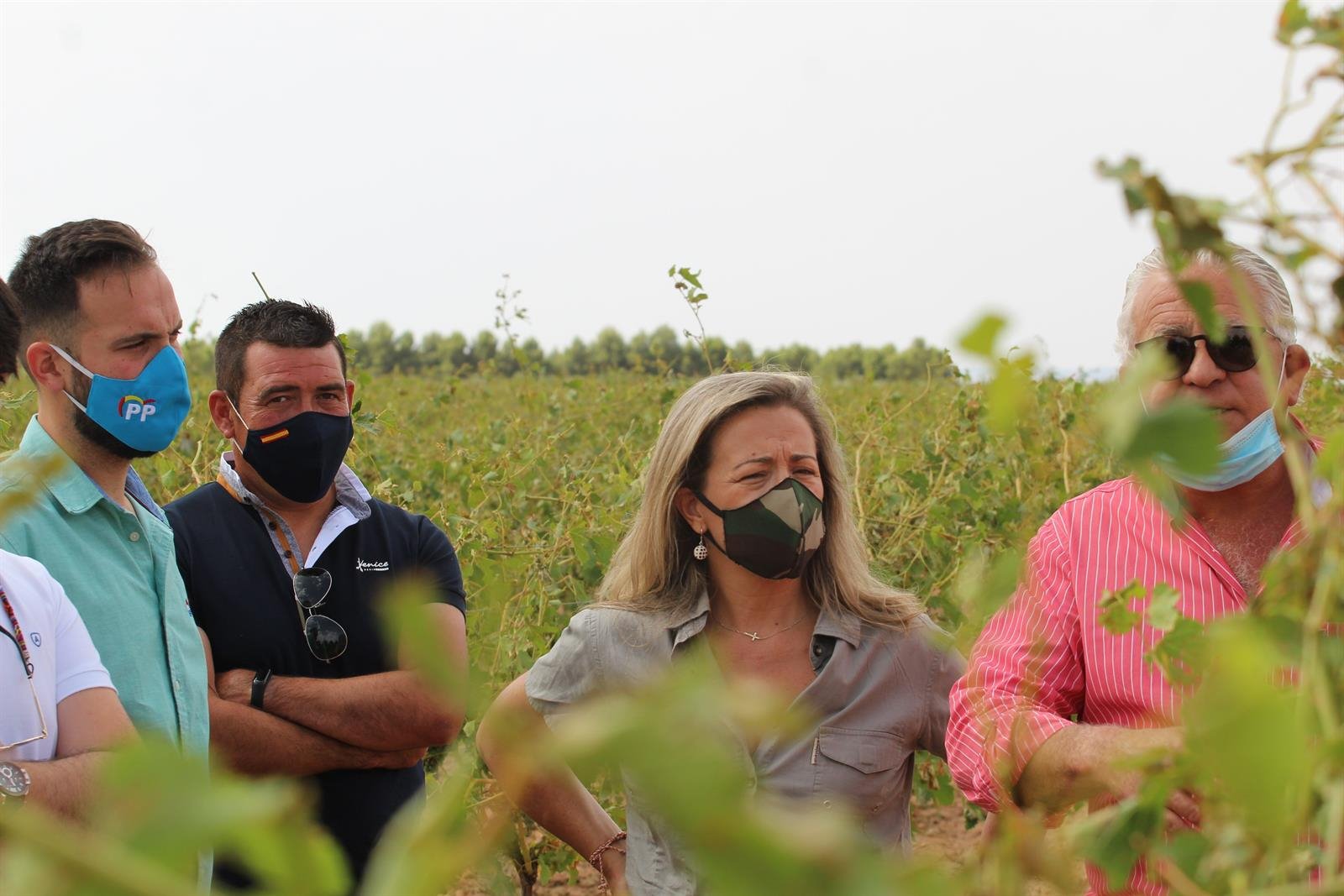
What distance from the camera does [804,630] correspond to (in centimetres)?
260

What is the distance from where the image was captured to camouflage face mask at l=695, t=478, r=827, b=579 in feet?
8.30

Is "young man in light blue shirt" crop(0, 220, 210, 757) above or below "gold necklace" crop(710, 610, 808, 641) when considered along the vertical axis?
above

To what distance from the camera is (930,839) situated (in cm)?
598

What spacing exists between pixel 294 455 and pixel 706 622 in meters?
1.08

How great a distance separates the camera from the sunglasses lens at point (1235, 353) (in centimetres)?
208

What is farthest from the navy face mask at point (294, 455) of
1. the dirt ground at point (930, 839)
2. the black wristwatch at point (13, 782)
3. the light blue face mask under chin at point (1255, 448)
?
the dirt ground at point (930, 839)

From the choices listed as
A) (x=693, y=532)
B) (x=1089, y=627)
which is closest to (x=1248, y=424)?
(x=1089, y=627)

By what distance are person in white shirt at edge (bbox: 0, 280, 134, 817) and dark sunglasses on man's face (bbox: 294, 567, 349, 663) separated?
0.82 metres

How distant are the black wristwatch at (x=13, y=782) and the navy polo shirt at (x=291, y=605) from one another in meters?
0.98

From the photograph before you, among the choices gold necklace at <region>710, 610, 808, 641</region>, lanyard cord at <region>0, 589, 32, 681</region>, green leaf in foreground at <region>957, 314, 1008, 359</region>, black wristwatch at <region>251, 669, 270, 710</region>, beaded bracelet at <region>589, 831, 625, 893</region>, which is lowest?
beaded bracelet at <region>589, 831, 625, 893</region>

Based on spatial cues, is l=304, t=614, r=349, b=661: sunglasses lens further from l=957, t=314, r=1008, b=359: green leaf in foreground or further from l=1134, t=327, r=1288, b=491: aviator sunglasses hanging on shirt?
l=957, t=314, r=1008, b=359: green leaf in foreground

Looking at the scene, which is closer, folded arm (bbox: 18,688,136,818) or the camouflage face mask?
folded arm (bbox: 18,688,136,818)

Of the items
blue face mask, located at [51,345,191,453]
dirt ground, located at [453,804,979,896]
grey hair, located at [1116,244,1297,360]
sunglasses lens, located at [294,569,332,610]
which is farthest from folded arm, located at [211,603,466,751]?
dirt ground, located at [453,804,979,896]

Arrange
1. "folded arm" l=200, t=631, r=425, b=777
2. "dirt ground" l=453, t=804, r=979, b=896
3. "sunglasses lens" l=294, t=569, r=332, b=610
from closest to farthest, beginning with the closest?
"folded arm" l=200, t=631, r=425, b=777
"sunglasses lens" l=294, t=569, r=332, b=610
"dirt ground" l=453, t=804, r=979, b=896
